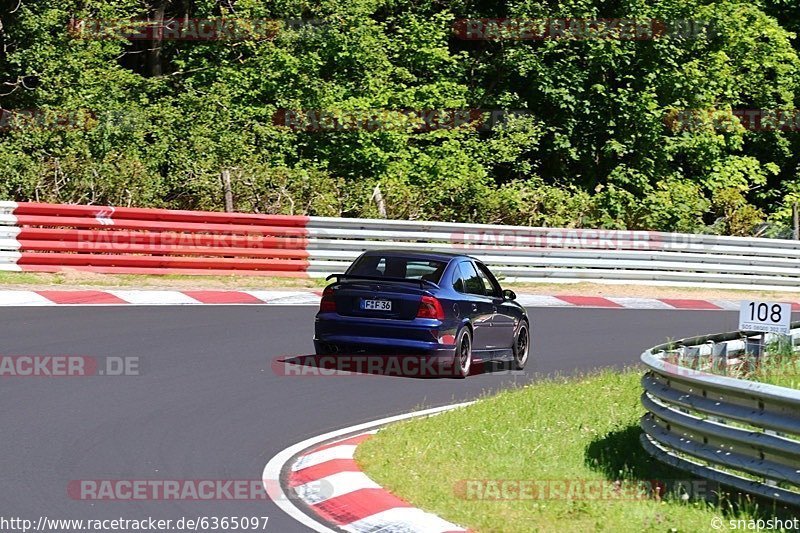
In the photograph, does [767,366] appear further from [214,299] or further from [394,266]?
[214,299]

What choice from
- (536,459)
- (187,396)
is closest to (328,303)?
(187,396)

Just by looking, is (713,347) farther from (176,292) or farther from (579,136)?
(579,136)

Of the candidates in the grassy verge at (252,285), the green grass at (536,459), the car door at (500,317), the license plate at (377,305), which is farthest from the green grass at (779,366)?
the grassy verge at (252,285)

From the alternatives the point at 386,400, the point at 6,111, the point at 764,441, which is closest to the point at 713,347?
the point at 386,400

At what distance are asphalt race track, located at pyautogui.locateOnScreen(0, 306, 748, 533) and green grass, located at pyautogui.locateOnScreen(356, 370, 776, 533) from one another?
3.10ft

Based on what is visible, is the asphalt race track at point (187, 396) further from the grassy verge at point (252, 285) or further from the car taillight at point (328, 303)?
the grassy verge at point (252, 285)

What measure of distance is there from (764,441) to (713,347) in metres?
4.56

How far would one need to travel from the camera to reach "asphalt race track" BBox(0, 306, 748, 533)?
908cm

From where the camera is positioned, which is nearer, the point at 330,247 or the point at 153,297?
the point at 153,297

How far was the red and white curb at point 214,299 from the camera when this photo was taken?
19.2 m

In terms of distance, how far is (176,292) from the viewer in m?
20.9

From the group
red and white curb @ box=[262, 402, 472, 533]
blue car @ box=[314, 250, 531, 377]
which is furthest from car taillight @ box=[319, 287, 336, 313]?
red and white curb @ box=[262, 402, 472, 533]

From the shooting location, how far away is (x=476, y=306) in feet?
50.3

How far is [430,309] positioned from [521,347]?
7.61 ft
